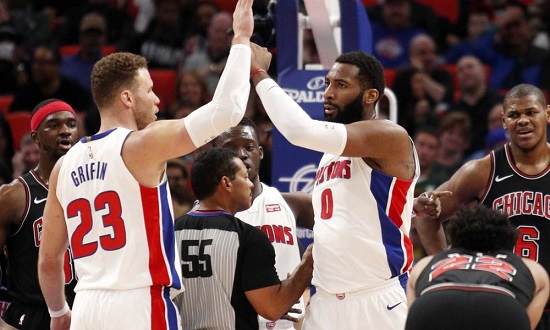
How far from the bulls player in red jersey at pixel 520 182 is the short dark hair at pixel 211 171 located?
1.64 m

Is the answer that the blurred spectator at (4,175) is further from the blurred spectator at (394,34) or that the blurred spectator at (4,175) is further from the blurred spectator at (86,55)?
the blurred spectator at (394,34)

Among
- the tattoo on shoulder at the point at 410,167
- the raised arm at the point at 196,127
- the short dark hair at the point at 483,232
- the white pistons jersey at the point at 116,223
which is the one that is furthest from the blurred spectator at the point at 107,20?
the short dark hair at the point at 483,232

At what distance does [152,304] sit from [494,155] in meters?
2.86

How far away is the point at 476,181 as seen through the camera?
21.8 feet

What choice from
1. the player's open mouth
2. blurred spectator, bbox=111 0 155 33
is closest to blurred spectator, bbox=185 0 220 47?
blurred spectator, bbox=111 0 155 33

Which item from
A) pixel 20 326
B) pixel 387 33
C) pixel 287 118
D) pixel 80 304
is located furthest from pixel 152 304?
pixel 387 33

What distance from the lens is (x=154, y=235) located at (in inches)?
193

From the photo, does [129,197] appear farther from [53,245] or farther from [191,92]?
[191,92]

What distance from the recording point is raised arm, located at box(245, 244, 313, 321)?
5270 mm

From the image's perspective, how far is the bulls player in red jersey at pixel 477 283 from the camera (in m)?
4.58

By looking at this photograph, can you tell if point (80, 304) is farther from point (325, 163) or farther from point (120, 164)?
point (325, 163)

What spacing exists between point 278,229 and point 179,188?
3.11m

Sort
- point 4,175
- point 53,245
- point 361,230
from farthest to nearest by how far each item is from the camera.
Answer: point 4,175 < point 361,230 < point 53,245

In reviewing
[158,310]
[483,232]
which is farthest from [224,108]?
[483,232]
